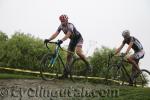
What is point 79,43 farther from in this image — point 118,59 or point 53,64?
point 118,59

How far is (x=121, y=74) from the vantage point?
45.4 ft

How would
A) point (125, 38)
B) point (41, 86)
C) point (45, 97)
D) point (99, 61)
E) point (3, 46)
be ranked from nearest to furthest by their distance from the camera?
1. point (45, 97)
2. point (41, 86)
3. point (125, 38)
4. point (3, 46)
5. point (99, 61)

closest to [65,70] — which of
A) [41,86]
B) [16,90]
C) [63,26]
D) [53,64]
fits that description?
[53,64]

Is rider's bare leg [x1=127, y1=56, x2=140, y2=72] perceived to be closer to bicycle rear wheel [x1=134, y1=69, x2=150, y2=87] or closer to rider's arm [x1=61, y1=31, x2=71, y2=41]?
bicycle rear wheel [x1=134, y1=69, x2=150, y2=87]

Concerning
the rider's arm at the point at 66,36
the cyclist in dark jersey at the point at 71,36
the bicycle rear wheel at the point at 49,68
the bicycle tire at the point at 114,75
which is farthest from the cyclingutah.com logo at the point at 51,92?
the bicycle tire at the point at 114,75

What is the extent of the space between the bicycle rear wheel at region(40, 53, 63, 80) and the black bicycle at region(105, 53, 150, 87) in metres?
1.99

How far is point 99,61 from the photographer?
98.3 metres

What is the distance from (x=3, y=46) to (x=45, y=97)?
8343 cm

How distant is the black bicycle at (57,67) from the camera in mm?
11688

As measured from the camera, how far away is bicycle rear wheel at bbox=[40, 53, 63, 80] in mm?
11609

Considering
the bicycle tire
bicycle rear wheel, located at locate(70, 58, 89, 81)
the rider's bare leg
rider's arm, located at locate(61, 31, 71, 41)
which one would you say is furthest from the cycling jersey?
rider's arm, located at locate(61, 31, 71, 41)

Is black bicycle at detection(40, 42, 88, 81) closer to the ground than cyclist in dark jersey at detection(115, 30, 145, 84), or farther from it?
closer to the ground

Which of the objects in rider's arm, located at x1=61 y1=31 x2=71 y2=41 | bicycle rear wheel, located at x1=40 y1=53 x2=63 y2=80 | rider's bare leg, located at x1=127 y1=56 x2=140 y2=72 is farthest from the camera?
rider's bare leg, located at x1=127 y1=56 x2=140 y2=72

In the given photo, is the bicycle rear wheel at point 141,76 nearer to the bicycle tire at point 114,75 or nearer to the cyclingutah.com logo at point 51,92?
the bicycle tire at point 114,75
